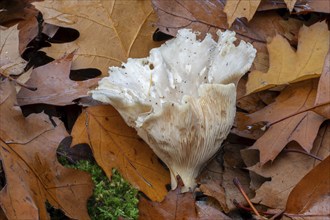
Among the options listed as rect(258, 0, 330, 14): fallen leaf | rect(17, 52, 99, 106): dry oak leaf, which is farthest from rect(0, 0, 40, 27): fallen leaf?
rect(258, 0, 330, 14): fallen leaf

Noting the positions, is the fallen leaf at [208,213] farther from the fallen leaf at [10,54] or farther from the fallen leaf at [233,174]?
the fallen leaf at [10,54]

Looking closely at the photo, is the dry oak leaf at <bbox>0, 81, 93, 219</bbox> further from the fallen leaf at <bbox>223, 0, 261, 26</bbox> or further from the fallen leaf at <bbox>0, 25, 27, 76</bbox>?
the fallen leaf at <bbox>223, 0, 261, 26</bbox>

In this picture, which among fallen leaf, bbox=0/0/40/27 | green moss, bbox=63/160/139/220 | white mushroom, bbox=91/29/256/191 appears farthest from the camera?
fallen leaf, bbox=0/0/40/27

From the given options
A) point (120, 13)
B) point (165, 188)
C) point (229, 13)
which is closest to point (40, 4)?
point (120, 13)

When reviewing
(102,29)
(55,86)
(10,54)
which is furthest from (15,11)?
(55,86)

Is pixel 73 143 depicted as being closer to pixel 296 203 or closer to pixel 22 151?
pixel 22 151

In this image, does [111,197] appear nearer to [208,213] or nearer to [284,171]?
[208,213]
